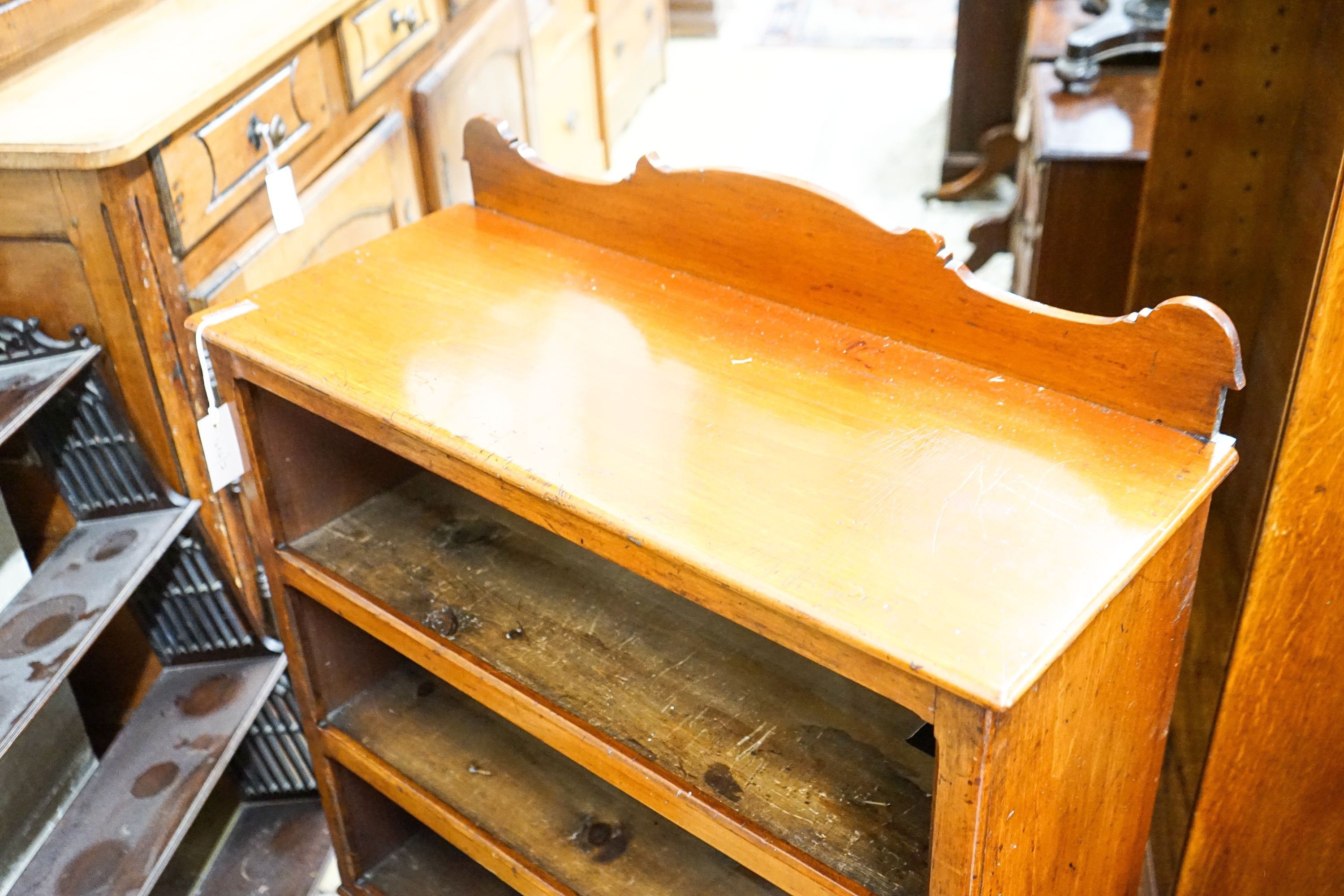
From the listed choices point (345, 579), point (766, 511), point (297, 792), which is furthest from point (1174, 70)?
point (297, 792)

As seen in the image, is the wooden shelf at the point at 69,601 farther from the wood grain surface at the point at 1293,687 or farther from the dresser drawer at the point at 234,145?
the wood grain surface at the point at 1293,687

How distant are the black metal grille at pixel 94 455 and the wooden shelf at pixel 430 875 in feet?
1.78

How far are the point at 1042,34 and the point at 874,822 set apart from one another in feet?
6.48

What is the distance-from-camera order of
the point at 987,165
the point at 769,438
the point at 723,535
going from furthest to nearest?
the point at 987,165, the point at 769,438, the point at 723,535

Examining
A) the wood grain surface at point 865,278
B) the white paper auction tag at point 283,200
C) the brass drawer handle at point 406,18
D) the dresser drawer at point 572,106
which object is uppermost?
the brass drawer handle at point 406,18

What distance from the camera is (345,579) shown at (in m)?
1.28

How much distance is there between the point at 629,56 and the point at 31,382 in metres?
2.95

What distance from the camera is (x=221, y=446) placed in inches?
50.8

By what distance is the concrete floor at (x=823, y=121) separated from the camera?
3.42 metres

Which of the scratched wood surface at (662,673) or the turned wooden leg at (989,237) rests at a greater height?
the scratched wood surface at (662,673)

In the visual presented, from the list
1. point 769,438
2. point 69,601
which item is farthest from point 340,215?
point 769,438

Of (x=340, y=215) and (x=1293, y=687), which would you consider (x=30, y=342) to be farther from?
(x=1293, y=687)

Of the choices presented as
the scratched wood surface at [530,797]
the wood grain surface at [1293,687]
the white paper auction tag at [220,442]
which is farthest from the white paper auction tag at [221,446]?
the wood grain surface at [1293,687]

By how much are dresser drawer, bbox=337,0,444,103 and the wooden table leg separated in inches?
53.6
